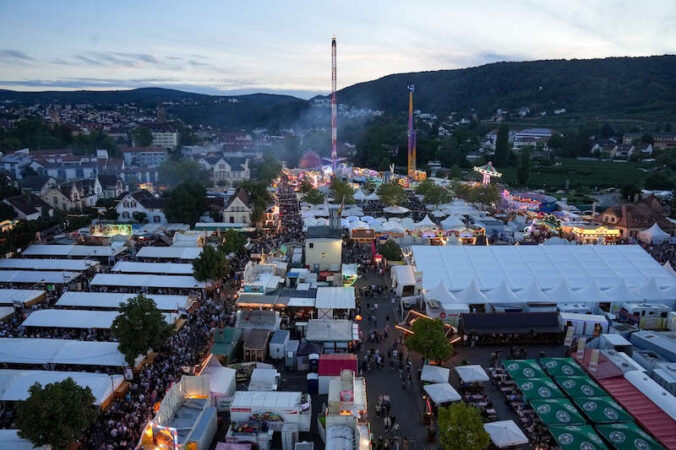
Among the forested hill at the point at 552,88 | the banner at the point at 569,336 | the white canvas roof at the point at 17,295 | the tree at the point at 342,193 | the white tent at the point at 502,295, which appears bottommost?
→ the banner at the point at 569,336

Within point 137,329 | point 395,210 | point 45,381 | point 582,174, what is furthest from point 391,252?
point 582,174

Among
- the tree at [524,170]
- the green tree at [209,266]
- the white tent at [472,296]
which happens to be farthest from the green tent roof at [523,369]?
the tree at [524,170]

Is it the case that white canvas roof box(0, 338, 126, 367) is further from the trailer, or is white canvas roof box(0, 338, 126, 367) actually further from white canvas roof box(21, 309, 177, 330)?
the trailer

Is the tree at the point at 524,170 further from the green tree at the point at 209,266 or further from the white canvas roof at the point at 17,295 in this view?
the white canvas roof at the point at 17,295

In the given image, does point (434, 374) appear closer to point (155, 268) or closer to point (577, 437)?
point (577, 437)

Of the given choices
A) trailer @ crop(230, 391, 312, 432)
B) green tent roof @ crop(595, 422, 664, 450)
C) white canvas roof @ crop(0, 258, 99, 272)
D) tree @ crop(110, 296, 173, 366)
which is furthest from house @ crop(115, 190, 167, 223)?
green tent roof @ crop(595, 422, 664, 450)

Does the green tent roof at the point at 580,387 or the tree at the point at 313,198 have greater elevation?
the tree at the point at 313,198
